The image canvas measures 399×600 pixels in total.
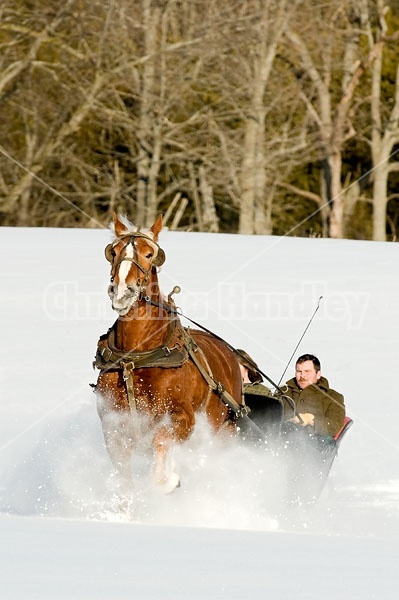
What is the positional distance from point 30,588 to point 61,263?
36.0 ft

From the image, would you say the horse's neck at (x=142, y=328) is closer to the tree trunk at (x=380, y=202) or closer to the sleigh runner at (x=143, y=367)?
the sleigh runner at (x=143, y=367)

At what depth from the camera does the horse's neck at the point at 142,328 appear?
816 centimetres

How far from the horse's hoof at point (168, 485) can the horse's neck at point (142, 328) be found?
744mm

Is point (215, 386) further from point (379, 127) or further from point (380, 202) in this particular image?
point (379, 127)

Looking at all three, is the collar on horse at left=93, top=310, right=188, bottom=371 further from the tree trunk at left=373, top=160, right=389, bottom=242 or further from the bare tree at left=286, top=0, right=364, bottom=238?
the tree trunk at left=373, top=160, right=389, bottom=242

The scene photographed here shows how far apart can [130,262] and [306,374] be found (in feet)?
6.42

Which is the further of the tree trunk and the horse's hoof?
the tree trunk

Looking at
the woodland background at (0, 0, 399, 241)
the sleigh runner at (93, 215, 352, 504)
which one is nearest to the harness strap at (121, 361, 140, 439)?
the sleigh runner at (93, 215, 352, 504)

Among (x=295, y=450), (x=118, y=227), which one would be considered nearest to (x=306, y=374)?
(x=295, y=450)

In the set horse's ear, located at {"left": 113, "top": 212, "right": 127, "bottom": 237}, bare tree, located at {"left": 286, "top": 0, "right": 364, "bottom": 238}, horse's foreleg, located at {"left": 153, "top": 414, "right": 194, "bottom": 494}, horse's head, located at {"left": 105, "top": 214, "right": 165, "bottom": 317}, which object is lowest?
horse's foreleg, located at {"left": 153, "top": 414, "right": 194, "bottom": 494}

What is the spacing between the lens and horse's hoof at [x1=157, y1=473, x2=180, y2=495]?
822 centimetres

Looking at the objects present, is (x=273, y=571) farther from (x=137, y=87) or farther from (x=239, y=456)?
(x=137, y=87)

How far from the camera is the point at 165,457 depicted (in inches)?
324

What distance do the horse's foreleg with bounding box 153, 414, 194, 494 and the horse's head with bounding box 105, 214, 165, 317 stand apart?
73 centimetres
